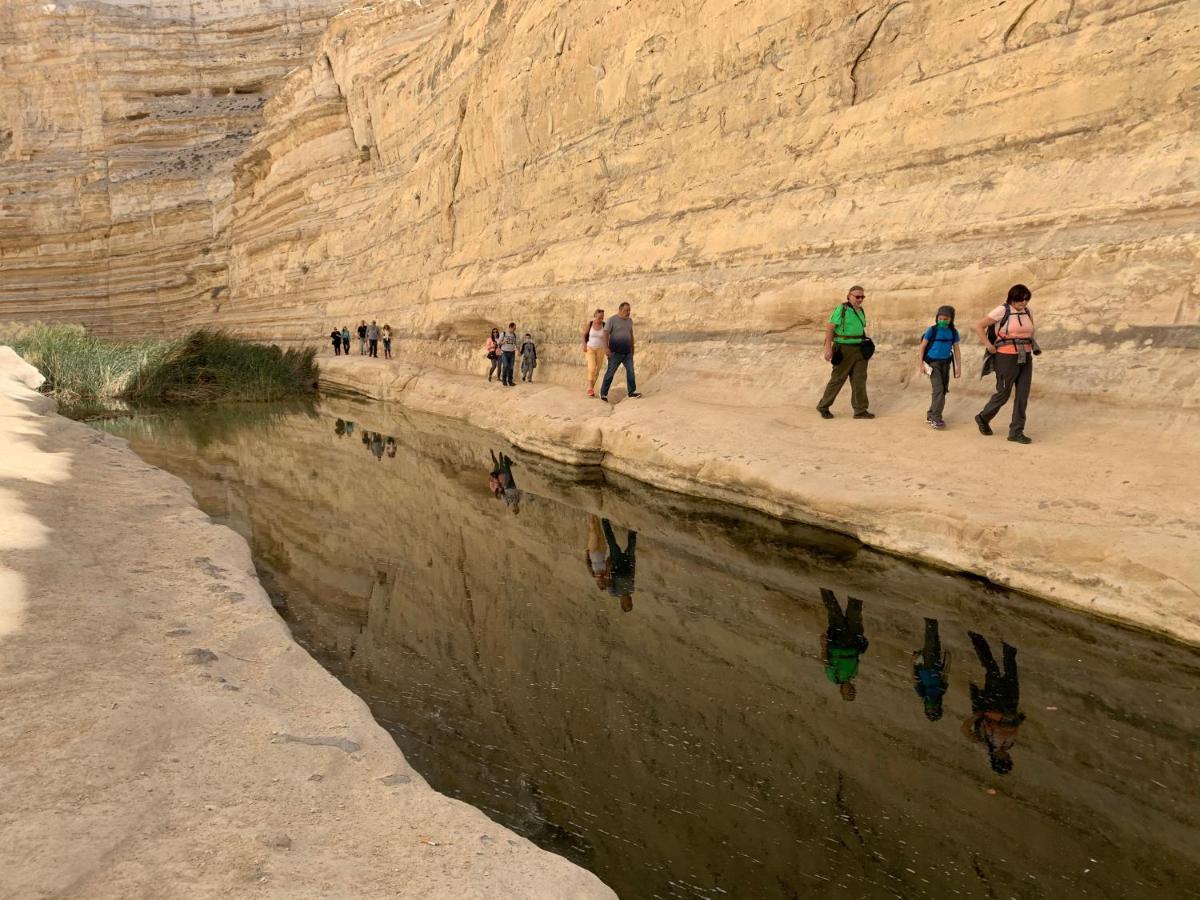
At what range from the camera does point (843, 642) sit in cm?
439

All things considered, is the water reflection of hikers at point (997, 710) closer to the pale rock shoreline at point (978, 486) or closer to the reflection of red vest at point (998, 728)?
the reflection of red vest at point (998, 728)

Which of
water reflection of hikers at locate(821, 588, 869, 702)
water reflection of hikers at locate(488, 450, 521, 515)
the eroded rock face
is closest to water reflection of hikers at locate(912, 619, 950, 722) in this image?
water reflection of hikers at locate(821, 588, 869, 702)

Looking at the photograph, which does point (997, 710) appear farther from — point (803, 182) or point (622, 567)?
point (803, 182)

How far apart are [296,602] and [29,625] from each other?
2012 millimetres

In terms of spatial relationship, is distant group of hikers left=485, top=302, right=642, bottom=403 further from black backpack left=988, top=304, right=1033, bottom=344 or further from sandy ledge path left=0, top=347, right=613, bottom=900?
sandy ledge path left=0, top=347, right=613, bottom=900

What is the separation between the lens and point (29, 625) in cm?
339

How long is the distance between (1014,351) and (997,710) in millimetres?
3259

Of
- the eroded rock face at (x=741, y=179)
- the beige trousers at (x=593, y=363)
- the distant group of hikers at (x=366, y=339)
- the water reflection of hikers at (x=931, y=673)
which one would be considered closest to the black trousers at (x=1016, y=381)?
the eroded rock face at (x=741, y=179)

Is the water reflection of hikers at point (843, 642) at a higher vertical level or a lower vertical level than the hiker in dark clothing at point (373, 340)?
lower

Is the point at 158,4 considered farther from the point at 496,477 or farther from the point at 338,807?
the point at 338,807

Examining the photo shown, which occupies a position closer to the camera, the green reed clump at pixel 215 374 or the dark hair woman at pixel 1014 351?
the dark hair woman at pixel 1014 351

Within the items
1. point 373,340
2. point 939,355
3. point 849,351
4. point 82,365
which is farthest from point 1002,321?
point 82,365

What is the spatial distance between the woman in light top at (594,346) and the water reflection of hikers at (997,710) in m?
7.53

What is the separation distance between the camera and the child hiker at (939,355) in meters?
6.61
